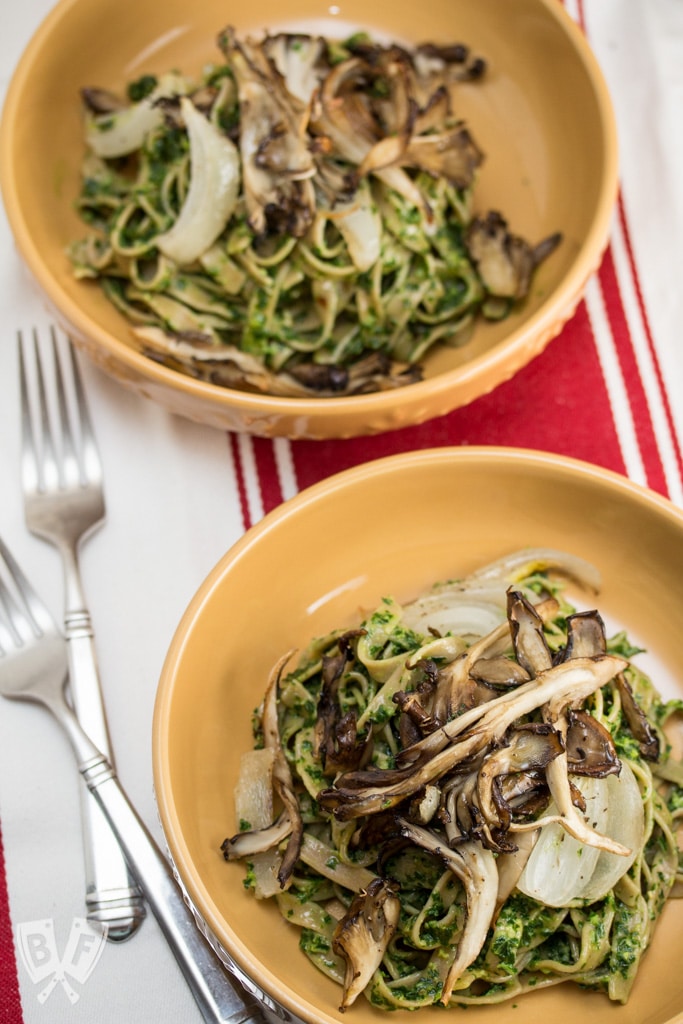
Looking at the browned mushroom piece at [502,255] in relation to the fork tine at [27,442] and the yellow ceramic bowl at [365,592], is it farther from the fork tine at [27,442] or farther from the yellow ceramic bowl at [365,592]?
the fork tine at [27,442]

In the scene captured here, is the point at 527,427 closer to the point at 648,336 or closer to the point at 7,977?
the point at 648,336

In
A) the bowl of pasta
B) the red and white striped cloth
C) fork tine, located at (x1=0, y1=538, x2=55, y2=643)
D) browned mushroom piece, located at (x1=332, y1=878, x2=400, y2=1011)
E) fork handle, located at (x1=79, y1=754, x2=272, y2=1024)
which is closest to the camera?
browned mushroom piece, located at (x1=332, y1=878, x2=400, y2=1011)

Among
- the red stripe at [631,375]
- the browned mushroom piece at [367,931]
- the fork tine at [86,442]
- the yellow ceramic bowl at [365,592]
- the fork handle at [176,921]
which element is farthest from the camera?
the red stripe at [631,375]

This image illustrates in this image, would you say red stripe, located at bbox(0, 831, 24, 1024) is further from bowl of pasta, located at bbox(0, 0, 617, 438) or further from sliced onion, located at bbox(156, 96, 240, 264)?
sliced onion, located at bbox(156, 96, 240, 264)

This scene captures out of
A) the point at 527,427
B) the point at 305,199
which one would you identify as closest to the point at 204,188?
the point at 305,199

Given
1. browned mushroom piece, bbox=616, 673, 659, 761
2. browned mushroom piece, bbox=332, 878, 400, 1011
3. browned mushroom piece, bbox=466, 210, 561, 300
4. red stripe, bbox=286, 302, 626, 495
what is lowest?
browned mushroom piece, bbox=332, 878, 400, 1011

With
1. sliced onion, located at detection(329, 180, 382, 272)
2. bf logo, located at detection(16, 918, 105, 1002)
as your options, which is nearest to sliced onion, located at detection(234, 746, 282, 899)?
bf logo, located at detection(16, 918, 105, 1002)

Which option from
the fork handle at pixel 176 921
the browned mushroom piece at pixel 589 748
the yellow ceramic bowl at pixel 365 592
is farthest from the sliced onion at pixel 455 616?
the fork handle at pixel 176 921
